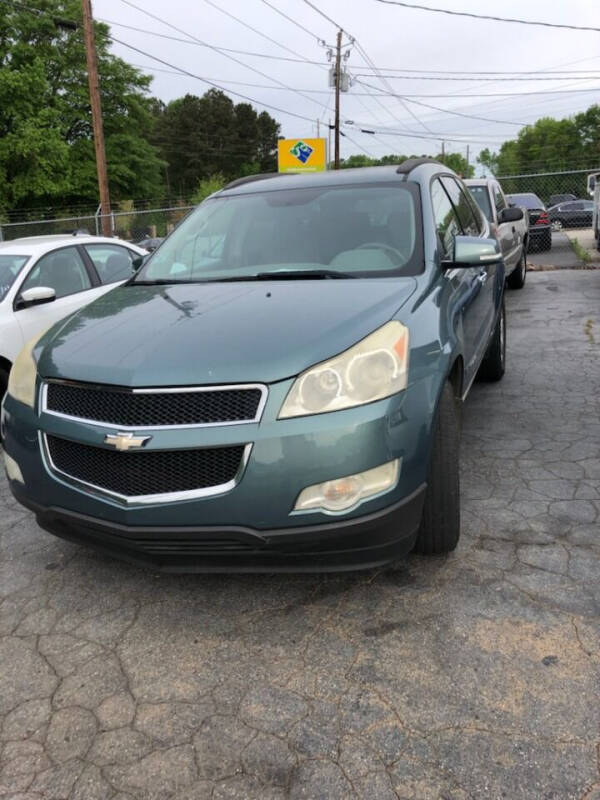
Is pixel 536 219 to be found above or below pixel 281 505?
above

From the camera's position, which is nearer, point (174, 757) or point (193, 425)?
point (174, 757)

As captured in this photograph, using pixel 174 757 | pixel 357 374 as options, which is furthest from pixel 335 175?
pixel 174 757

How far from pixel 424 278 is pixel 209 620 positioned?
1.71 metres

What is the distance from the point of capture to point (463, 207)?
4594 millimetres

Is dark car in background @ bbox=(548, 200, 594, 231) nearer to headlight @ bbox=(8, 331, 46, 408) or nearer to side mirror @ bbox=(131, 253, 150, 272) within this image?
side mirror @ bbox=(131, 253, 150, 272)

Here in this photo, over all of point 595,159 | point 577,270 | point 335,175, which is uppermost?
point 595,159

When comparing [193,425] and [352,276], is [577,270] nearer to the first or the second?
[352,276]

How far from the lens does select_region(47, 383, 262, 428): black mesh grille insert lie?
2180 millimetres

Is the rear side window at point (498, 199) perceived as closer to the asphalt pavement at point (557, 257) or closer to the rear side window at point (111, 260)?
the asphalt pavement at point (557, 257)

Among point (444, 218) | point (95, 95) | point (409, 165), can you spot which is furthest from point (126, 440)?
point (95, 95)

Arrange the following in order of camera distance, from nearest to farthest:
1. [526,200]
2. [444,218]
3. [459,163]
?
[444,218]
[526,200]
[459,163]

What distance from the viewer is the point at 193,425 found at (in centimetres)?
218

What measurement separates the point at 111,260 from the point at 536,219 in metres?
12.4

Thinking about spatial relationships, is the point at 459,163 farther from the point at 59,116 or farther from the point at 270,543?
the point at 270,543
